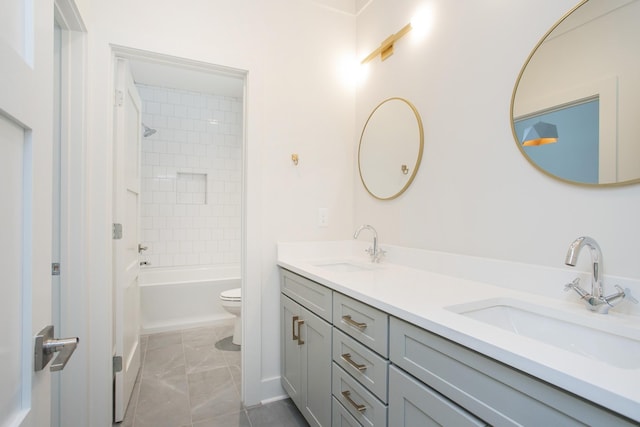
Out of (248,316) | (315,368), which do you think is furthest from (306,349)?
(248,316)

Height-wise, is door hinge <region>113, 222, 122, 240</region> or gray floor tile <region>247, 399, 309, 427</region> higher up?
door hinge <region>113, 222, 122, 240</region>

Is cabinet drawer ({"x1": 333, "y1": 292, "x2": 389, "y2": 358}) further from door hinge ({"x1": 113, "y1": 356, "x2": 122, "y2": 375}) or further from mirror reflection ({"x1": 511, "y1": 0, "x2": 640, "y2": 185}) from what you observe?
door hinge ({"x1": 113, "y1": 356, "x2": 122, "y2": 375})

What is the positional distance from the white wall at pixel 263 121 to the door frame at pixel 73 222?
5cm

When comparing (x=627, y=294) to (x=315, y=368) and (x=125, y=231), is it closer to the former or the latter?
(x=315, y=368)

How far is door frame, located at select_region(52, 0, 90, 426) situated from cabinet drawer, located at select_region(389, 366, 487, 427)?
4.87ft

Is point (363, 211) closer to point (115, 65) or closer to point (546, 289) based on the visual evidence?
point (546, 289)

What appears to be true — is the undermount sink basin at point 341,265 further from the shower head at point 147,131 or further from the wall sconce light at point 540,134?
the shower head at point 147,131

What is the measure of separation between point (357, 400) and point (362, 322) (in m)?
0.30

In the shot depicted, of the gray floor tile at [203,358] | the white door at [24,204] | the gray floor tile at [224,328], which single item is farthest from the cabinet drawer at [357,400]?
A: the gray floor tile at [224,328]

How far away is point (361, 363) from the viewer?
1.17 meters

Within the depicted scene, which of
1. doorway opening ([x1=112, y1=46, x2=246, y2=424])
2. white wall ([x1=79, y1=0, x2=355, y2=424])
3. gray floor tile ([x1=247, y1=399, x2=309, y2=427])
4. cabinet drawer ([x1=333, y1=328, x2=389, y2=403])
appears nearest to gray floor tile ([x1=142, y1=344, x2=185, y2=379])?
doorway opening ([x1=112, y1=46, x2=246, y2=424])

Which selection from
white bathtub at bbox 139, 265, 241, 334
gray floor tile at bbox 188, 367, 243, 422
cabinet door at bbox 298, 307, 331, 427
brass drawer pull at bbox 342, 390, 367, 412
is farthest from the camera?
white bathtub at bbox 139, 265, 241, 334

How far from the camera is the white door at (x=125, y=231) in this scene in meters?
1.73

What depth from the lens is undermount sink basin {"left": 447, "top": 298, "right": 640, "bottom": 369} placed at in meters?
0.82
